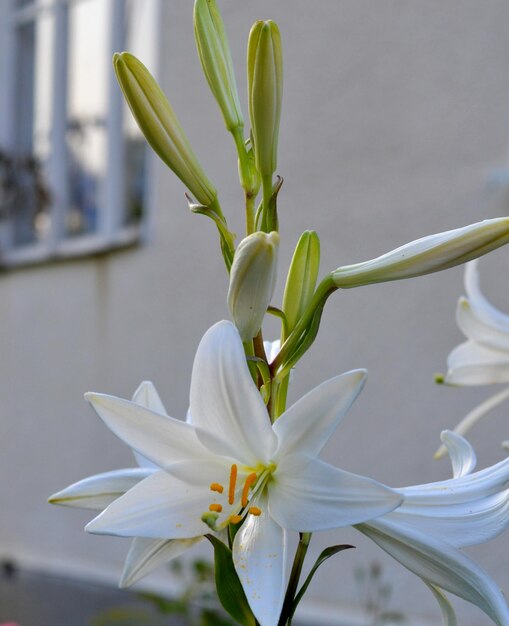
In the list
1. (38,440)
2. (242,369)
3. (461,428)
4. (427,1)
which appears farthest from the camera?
(38,440)

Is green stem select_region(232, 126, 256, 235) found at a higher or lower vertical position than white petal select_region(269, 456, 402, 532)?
higher

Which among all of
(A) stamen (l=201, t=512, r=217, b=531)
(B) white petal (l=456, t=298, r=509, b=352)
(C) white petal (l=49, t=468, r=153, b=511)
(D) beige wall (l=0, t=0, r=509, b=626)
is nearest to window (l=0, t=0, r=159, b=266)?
(D) beige wall (l=0, t=0, r=509, b=626)

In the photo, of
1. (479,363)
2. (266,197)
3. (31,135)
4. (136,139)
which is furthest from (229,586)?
(31,135)

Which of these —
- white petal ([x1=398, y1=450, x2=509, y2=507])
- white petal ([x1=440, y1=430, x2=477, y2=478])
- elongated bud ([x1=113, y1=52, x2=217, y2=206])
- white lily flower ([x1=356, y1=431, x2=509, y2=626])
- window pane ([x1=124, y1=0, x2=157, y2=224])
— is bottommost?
white lily flower ([x1=356, y1=431, x2=509, y2=626])

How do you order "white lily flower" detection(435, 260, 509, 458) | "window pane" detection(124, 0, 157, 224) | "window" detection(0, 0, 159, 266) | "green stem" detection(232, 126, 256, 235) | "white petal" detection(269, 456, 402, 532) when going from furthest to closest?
"window" detection(0, 0, 159, 266), "window pane" detection(124, 0, 157, 224), "white lily flower" detection(435, 260, 509, 458), "green stem" detection(232, 126, 256, 235), "white petal" detection(269, 456, 402, 532)

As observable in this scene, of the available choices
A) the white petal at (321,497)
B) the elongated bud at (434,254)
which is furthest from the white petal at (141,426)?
the elongated bud at (434,254)

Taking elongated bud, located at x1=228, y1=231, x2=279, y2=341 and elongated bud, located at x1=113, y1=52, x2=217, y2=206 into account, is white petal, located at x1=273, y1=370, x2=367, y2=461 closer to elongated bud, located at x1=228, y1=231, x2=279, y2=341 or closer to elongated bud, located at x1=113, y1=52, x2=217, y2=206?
elongated bud, located at x1=228, y1=231, x2=279, y2=341

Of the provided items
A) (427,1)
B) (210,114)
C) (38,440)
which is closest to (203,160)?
(210,114)

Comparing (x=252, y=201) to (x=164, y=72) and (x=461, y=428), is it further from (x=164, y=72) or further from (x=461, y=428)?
(x=164, y=72)

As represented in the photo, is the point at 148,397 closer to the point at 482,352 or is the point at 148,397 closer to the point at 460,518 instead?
the point at 460,518
